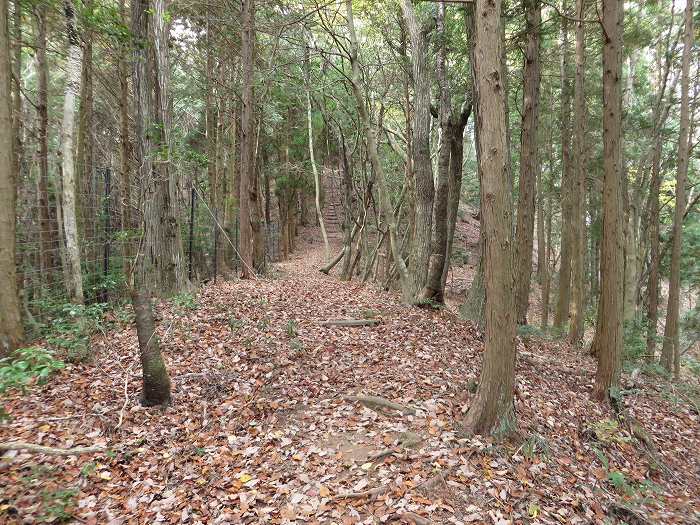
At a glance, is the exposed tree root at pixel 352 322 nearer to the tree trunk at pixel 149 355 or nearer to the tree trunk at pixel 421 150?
the tree trunk at pixel 421 150

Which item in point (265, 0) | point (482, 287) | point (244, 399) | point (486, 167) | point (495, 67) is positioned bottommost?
point (244, 399)

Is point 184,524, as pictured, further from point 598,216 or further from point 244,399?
point 598,216

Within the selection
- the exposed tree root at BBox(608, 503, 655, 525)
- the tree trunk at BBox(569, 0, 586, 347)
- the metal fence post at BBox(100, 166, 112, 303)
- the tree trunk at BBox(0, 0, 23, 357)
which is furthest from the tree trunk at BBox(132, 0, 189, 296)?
the tree trunk at BBox(569, 0, 586, 347)

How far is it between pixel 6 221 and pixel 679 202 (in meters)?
12.8

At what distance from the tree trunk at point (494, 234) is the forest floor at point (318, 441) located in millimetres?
367

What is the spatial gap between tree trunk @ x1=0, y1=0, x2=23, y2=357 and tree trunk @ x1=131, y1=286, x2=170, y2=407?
143 cm

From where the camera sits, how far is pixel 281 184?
69.8 ft

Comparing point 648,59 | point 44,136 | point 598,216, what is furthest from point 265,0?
point 648,59

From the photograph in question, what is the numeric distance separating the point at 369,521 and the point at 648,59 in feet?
75.1

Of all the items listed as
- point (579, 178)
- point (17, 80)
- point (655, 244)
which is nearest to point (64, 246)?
point (17, 80)

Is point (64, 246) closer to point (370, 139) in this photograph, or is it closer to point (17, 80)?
point (17, 80)

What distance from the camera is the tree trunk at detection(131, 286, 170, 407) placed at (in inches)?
175

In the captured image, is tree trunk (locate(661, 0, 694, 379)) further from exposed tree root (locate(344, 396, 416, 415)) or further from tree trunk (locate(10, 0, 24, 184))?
tree trunk (locate(10, 0, 24, 184))

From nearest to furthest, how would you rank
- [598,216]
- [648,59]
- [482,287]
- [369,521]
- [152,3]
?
[369,521] → [152,3] → [482,287] → [598,216] → [648,59]
